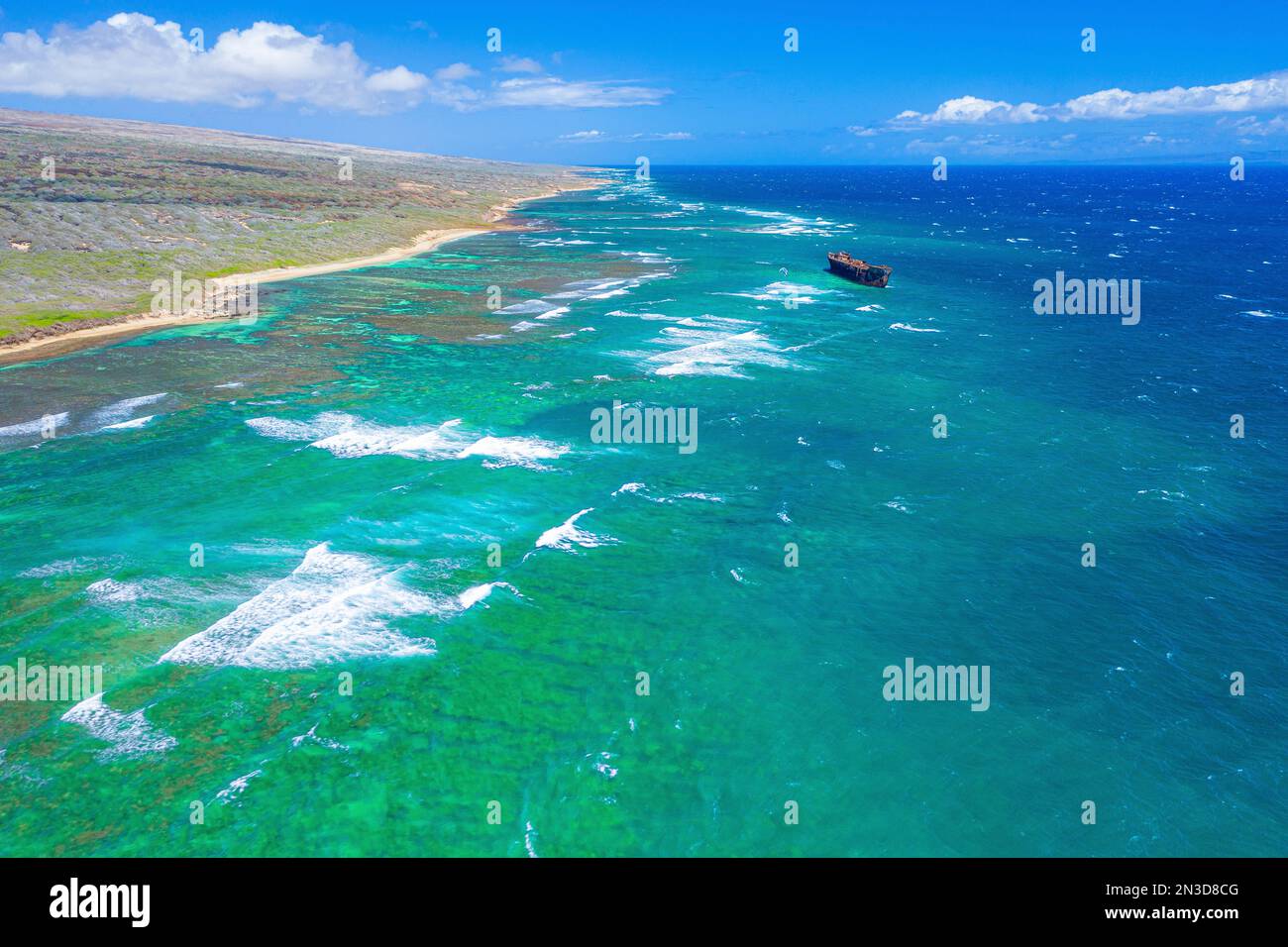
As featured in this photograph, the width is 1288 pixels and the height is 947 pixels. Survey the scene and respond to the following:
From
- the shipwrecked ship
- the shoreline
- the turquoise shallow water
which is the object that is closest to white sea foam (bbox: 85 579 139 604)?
the turquoise shallow water

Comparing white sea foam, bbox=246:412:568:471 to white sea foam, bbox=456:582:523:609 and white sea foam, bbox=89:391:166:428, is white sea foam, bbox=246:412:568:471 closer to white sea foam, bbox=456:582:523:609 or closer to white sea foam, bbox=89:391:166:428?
white sea foam, bbox=89:391:166:428

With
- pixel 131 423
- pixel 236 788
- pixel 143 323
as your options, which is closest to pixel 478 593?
pixel 236 788

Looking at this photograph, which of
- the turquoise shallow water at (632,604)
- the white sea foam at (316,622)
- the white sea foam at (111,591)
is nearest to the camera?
the turquoise shallow water at (632,604)

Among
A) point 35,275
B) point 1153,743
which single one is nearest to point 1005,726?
point 1153,743

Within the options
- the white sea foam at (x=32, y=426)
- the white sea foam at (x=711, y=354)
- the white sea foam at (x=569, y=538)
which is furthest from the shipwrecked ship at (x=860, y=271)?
the white sea foam at (x=32, y=426)

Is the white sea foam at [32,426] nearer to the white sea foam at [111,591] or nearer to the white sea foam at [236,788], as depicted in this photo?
the white sea foam at [111,591]

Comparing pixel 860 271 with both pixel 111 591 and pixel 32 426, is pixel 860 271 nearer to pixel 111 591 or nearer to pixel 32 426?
pixel 32 426

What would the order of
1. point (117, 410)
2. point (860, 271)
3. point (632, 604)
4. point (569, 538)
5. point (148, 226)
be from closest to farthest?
point (632, 604), point (569, 538), point (117, 410), point (860, 271), point (148, 226)
